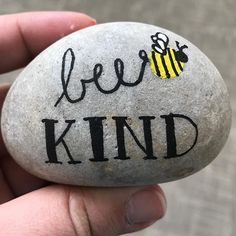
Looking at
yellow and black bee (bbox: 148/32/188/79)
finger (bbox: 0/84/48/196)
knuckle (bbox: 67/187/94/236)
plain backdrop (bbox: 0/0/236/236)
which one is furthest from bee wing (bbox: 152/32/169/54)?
plain backdrop (bbox: 0/0/236/236)

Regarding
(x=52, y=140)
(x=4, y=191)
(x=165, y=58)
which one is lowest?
(x=4, y=191)

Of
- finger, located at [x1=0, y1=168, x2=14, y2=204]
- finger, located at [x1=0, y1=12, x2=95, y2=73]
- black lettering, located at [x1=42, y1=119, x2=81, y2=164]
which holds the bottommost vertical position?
finger, located at [x1=0, y1=168, x2=14, y2=204]

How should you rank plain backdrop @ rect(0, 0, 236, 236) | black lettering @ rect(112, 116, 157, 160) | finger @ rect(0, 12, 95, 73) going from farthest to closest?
plain backdrop @ rect(0, 0, 236, 236) → finger @ rect(0, 12, 95, 73) → black lettering @ rect(112, 116, 157, 160)

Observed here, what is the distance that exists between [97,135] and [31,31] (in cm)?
37

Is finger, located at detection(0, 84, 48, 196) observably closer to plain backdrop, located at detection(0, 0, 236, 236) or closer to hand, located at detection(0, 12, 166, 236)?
hand, located at detection(0, 12, 166, 236)

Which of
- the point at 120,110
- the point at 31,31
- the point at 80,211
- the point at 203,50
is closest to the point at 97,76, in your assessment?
the point at 120,110

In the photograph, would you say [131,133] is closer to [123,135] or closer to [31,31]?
[123,135]

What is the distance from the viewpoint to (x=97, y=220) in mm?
608

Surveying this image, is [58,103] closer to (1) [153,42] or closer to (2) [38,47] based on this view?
(1) [153,42]

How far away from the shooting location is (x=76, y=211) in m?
0.60

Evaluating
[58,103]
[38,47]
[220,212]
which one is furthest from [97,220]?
[220,212]

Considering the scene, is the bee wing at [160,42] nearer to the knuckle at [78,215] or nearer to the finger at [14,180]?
the knuckle at [78,215]

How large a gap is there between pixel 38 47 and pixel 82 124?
1.18 ft

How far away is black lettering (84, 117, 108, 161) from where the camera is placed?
21.7 inches
